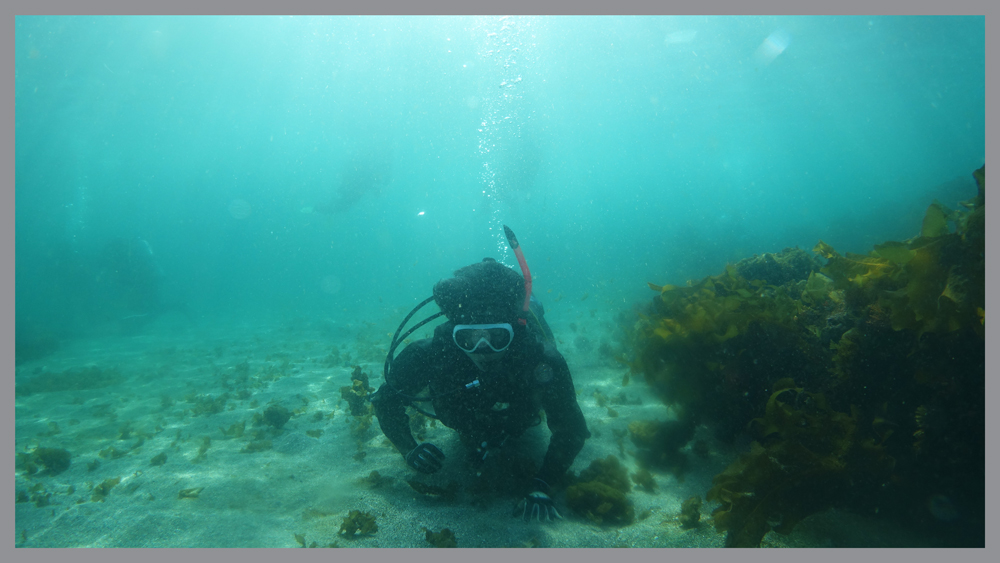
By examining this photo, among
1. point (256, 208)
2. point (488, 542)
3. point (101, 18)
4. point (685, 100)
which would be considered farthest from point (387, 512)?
Answer: point (256, 208)

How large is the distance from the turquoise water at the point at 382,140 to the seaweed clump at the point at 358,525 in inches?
Answer: 6.9

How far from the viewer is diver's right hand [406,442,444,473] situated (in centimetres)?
317

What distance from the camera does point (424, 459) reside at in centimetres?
319

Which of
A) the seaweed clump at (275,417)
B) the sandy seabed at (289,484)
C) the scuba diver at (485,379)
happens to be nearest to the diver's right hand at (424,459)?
the scuba diver at (485,379)

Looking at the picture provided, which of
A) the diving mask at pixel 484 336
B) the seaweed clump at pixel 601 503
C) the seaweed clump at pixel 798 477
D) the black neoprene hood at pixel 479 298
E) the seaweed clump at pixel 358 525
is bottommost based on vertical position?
the seaweed clump at pixel 601 503

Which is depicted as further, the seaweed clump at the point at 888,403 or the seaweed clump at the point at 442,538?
the seaweed clump at the point at 442,538

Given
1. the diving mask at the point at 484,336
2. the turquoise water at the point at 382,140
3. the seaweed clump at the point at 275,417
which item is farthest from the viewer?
the turquoise water at the point at 382,140

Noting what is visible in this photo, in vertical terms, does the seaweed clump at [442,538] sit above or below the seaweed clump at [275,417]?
above

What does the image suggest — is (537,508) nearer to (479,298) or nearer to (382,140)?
(479,298)

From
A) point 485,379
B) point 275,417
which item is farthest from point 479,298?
point 275,417

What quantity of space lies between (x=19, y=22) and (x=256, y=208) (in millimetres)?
112120

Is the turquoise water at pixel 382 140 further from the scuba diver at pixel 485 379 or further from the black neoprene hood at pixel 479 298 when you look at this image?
the black neoprene hood at pixel 479 298

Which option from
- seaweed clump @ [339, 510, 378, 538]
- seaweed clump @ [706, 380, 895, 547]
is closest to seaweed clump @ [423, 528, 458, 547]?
seaweed clump @ [339, 510, 378, 538]

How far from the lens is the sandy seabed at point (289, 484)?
259 centimetres
